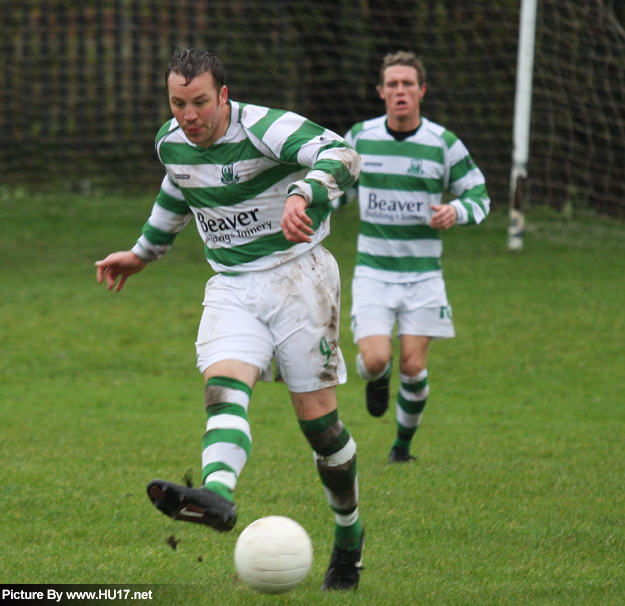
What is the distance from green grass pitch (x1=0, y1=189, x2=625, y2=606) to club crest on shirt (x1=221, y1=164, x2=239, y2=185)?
160 centimetres

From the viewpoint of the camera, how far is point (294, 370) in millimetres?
3580

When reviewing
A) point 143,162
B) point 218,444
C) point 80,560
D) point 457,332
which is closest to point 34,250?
point 143,162

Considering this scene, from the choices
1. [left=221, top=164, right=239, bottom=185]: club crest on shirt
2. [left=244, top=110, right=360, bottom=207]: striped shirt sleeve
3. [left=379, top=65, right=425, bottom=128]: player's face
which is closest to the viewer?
[left=244, top=110, right=360, bottom=207]: striped shirt sleeve

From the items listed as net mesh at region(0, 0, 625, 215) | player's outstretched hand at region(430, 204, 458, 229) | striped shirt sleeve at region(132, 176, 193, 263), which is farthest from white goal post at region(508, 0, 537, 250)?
striped shirt sleeve at region(132, 176, 193, 263)

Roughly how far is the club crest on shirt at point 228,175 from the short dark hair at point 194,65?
1.02 ft

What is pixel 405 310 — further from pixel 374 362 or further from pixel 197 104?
pixel 197 104

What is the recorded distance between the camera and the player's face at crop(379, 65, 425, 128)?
5.90 meters

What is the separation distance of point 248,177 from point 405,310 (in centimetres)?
264

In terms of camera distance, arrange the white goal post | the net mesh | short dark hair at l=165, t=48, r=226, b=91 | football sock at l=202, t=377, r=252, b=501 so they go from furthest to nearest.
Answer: the net mesh → the white goal post → short dark hair at l=165, t=48, r=226, b=91 → football sock at l=202, t=377, r=252, b=501

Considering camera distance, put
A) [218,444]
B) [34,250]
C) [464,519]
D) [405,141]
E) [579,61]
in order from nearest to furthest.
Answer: [218,444] → [464,519] → [405,141] → [579,61] → [34,250]

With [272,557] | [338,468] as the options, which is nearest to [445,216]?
[338,468]

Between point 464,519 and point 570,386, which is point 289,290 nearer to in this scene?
point 464,519

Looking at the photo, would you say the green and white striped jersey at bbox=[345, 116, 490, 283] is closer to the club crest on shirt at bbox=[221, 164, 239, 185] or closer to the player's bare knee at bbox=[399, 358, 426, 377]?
the player's bare knee at bbox=[399, 358, 426, 377]

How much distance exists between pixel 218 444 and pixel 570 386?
5.82m
